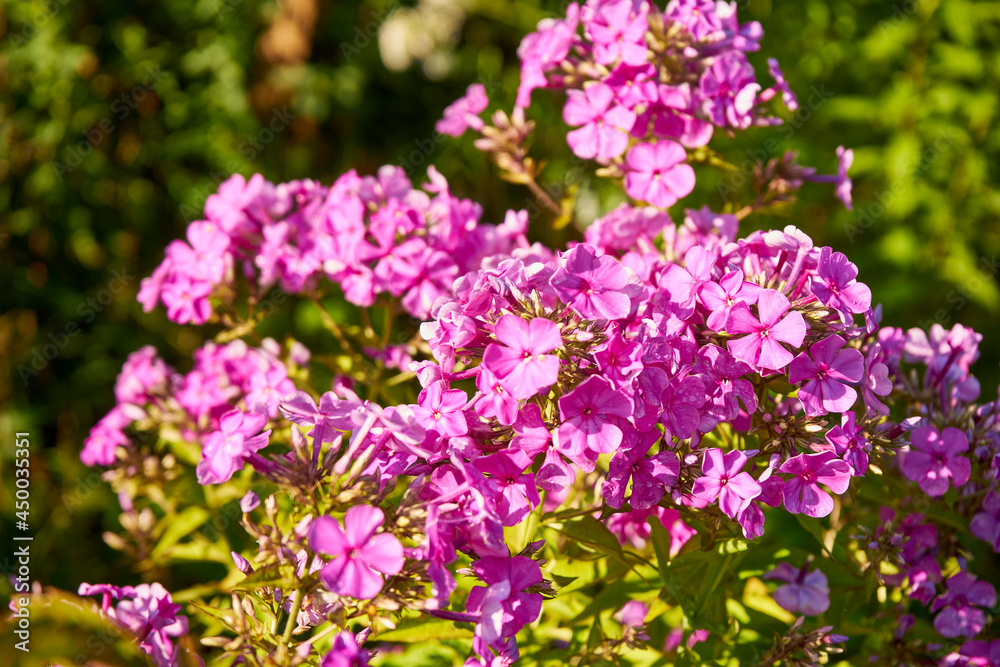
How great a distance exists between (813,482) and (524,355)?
0.49 meters

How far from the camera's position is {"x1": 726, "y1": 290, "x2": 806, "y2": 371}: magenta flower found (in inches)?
43.5

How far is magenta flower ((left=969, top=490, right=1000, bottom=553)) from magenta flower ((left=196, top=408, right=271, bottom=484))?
1.27 meters

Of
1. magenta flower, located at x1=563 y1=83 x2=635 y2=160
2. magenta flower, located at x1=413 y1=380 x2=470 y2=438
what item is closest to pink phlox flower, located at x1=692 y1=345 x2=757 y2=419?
magenta flower, located at x1=413 y1=380 x2=470 y2=438

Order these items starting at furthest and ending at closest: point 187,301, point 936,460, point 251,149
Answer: point 251,149 < point 187,301 < point 936,460

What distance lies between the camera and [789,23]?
3365 millimetres

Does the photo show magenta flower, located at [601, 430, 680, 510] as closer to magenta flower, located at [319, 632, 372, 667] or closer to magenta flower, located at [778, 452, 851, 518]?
magenta flower, located at [778, 452, 851, 518]

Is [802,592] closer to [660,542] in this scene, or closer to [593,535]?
[660,542]

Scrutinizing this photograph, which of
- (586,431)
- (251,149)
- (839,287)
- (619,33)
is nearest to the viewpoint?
(586,431)

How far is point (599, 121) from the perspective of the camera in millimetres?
1661

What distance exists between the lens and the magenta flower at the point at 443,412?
43.3 inches

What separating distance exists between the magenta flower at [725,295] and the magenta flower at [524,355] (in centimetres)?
24

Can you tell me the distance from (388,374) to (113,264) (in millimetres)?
2416

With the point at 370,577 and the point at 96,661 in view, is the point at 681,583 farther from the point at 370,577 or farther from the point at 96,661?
the point at 96,661

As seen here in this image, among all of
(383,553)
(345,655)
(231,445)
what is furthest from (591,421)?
(231,445)
